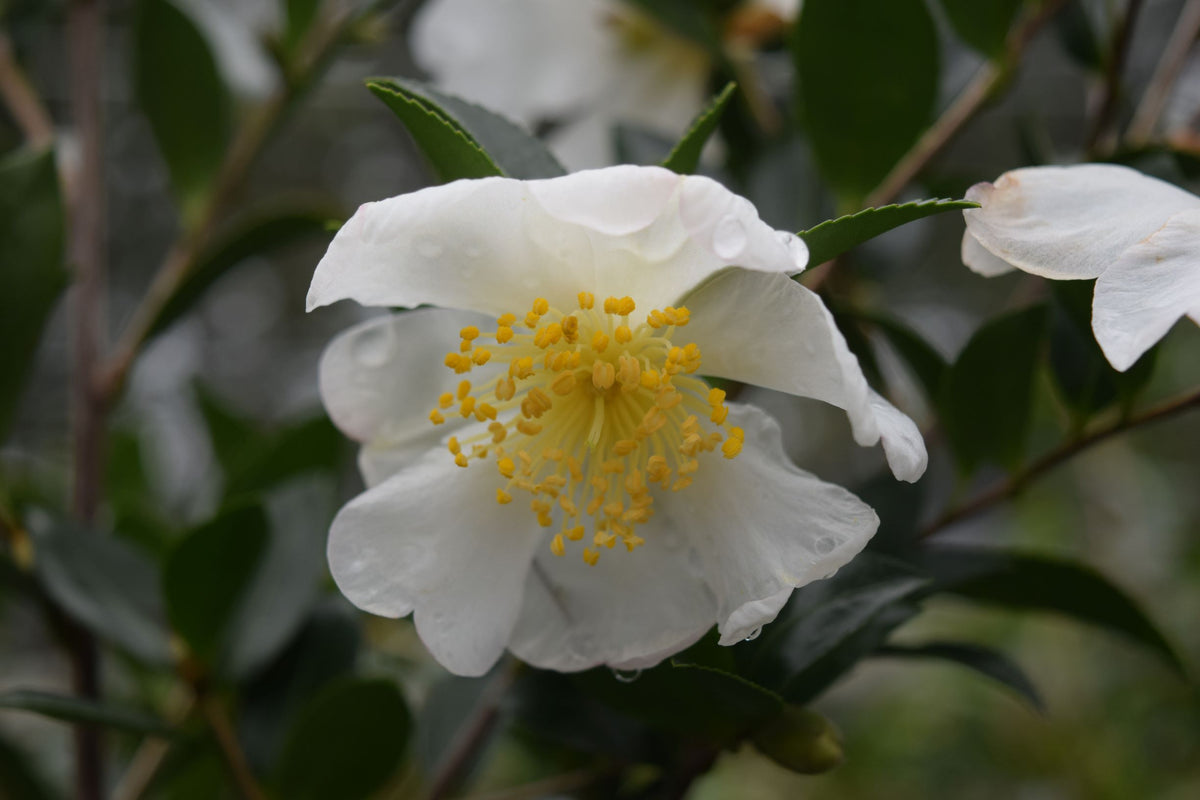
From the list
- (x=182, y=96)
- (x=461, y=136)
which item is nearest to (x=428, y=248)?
(x=461, y=136)

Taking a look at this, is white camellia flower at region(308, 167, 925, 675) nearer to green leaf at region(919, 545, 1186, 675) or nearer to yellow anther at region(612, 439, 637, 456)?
yellow anther at region(612, 439, 637, 456)

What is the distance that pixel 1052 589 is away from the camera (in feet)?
2.10

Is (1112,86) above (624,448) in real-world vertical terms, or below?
above

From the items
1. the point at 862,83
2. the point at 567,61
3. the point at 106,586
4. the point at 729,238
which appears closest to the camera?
the point at 729,238

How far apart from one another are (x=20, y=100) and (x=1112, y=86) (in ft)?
2.88

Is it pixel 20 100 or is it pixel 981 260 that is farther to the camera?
pixel 20 100

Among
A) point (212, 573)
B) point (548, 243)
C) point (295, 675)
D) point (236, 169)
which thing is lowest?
point (295, 675)

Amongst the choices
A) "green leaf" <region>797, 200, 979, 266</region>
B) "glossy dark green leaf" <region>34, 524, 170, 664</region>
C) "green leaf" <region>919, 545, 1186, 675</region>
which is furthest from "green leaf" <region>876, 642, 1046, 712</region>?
"glossy dark green leaf" <region>34, 524, 170, 664</region>

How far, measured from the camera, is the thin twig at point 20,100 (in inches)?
34.1

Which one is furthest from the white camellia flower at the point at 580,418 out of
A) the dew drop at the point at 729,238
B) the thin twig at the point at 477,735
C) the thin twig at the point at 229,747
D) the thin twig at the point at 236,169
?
the thin twig at the point at 236,169

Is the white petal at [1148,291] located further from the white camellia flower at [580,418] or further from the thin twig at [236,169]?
the thin twig at [236,169]

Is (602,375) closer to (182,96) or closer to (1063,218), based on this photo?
(1063,218)

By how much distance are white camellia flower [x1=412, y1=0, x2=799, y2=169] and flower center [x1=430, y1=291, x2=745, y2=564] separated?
1.39ft

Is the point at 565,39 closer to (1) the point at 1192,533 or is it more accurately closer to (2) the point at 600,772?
(2) the point at 600,772
